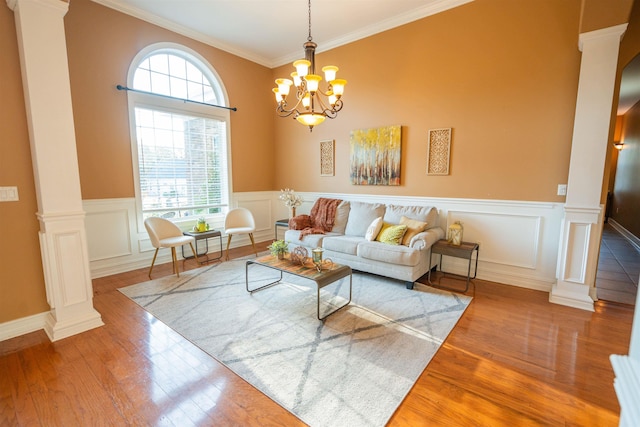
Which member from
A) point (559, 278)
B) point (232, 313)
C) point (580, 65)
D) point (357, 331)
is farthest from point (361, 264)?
point (580, 65)

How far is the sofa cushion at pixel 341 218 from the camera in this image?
4.64 m

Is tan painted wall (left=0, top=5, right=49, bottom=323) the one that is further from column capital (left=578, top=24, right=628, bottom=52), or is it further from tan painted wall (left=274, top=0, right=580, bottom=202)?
column capital (left=578, top=24, right=628, bottom=52)

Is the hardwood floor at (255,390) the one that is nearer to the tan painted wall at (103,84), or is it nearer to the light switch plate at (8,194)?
the light switch plate at (8,194)

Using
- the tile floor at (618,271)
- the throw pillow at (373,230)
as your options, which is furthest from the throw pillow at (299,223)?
the tile floor at (618,271)

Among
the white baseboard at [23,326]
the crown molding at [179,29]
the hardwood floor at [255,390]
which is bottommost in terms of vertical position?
the hardwood floor at [255,390]

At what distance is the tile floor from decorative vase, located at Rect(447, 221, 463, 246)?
1.60m

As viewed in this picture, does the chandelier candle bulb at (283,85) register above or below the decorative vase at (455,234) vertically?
above

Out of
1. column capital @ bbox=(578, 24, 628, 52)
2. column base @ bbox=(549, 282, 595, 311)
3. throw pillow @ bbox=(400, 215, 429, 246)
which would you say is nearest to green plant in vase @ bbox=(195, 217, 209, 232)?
throw pillow @ bbox=(400, 215, 429, 246)

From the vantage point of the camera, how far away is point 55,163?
2463 mm

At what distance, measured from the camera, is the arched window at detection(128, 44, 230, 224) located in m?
4.21

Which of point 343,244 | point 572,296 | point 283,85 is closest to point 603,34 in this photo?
point 572,296

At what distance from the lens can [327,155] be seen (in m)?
5.23

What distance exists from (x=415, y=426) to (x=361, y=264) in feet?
7.49

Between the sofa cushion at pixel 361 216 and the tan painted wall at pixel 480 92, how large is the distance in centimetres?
38
